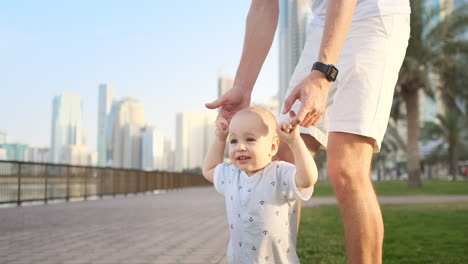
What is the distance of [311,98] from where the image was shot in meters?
2.08

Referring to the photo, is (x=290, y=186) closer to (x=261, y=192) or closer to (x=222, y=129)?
(x=261, y=192)

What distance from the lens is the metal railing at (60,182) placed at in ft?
42.5

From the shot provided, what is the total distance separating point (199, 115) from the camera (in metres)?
109

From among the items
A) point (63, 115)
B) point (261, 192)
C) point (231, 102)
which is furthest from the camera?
point (63, 115)

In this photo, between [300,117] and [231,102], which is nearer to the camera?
[300,117]

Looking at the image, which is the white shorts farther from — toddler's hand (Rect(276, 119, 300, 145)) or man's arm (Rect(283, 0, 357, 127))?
toddler's hand (Rect(276, 119, 300, 145))

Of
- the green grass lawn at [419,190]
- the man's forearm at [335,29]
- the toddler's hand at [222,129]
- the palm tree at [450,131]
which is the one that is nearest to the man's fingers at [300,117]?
the man's forearm at [335,29]

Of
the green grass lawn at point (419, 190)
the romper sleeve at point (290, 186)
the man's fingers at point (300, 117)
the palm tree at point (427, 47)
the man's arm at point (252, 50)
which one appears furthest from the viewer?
the palm tree at point (427, 47)

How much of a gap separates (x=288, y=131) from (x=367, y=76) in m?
0.54

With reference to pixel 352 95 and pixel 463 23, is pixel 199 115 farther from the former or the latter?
pixel 352 95

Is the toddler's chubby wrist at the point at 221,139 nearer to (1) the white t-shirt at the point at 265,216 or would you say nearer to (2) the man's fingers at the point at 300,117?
(1) the white t-shirt at the point at 265,216

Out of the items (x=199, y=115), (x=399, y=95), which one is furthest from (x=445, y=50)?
(x=199, y=115)

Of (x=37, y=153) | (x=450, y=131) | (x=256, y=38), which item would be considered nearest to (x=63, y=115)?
(x=37, y=153)

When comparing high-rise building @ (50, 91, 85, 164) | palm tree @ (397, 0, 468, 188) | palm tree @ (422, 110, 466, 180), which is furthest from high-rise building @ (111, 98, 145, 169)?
palm tree @ (397, 0, 468, 188)
